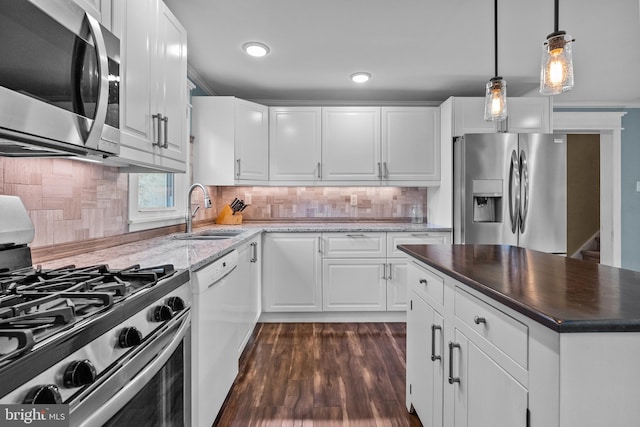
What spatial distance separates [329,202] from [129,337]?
3439 mm

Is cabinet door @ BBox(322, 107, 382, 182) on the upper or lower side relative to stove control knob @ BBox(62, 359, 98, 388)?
upper

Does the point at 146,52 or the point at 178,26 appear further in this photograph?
the point at 178,26

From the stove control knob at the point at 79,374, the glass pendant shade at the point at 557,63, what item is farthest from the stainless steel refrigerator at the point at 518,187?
the stove control knob at the point at 79,374

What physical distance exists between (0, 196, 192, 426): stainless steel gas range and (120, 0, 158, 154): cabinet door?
500 millimetres

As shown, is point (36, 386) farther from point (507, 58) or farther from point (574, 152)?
point (574, 152)

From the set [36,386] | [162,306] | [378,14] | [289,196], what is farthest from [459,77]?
[36,386]

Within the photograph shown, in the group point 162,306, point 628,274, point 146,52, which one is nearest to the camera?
point 162,306

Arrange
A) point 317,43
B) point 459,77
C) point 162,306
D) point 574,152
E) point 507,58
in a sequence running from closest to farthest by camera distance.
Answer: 1. point 162,306
2. point 317,43
3. point 507,58
4. point 459,77
5. point 574,152

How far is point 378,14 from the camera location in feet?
7.71

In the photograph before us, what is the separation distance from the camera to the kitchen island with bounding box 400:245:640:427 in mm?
782

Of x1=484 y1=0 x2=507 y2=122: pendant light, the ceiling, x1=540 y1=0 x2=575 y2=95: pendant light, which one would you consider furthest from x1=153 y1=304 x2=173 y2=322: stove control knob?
the ceiling

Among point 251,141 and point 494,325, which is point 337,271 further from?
point 494,325

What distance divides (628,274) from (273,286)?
282 centimetres

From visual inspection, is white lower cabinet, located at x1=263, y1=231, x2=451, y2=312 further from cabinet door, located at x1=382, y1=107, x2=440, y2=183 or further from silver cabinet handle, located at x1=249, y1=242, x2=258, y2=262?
cabinet door, located at x1=382, y1=107, x2=440, y2=183
